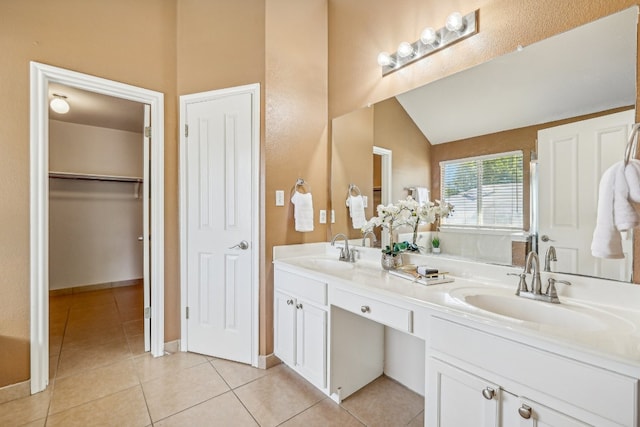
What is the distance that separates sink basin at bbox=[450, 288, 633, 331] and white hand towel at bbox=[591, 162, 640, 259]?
23 centimetres

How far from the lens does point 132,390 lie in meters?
1.91

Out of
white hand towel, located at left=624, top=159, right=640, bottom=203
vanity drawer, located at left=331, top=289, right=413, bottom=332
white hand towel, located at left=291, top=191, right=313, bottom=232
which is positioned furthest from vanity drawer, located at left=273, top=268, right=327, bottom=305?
white hand towel, located at left=624, top=159, right=640, bottom=203

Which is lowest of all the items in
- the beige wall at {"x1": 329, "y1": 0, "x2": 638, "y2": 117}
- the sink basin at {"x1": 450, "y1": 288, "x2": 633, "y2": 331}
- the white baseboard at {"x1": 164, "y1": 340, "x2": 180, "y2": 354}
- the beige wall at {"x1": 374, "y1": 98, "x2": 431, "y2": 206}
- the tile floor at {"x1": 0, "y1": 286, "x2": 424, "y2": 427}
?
the tile floor at {"x1": 0, "y1": 286, "x2": 424, "y2": 427}

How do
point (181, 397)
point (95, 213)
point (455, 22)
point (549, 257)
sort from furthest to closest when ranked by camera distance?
point (95, 213)
point (181, 397)
point (455, 22)
point (549, 257)

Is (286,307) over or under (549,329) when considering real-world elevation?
under

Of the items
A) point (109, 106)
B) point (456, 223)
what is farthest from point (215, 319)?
point (109, 106)

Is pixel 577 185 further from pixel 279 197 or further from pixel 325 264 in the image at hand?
pixel 279 197

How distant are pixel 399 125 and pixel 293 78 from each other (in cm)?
94

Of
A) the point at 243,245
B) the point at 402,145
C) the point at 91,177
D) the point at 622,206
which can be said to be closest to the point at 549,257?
the point at 622,206

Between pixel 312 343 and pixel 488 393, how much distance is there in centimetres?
106

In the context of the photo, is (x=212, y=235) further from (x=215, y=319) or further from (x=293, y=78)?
(x=293, y=78)

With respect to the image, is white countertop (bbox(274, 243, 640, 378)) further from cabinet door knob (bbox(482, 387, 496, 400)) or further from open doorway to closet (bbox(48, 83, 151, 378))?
open doorway to closet (bbox(48, 83, 151, 378))

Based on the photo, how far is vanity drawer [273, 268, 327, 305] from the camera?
1786mm

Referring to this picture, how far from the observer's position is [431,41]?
5.72 ft
